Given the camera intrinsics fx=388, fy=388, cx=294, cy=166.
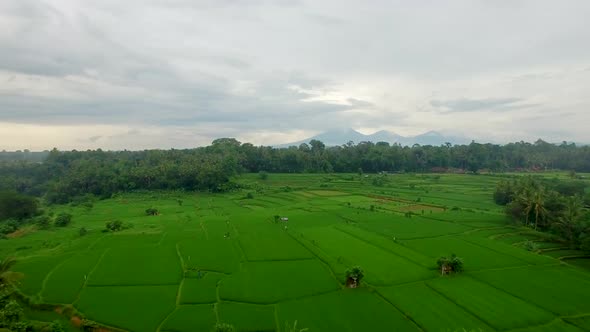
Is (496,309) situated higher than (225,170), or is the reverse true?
(225,170)

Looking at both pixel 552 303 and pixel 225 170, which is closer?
pixel 552 303

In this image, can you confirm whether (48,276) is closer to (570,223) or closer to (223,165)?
(570,223)

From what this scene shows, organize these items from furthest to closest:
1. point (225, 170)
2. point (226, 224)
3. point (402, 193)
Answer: point (225, 170)
point (402, 193)
point (226, 224)

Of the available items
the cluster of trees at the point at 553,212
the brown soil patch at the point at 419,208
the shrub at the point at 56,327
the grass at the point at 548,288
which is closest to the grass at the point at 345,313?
the grass at the point at 548,288

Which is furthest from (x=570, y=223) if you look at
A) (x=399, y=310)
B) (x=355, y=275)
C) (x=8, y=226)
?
(x=8, y=226)

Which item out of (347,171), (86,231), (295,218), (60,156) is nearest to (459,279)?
(295,218)

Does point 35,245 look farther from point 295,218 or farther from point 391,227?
point 391,227

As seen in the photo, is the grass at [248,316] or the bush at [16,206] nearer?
the grass at [248,316]

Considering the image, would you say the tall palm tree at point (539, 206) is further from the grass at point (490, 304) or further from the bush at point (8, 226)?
the bush at point (8, 226)

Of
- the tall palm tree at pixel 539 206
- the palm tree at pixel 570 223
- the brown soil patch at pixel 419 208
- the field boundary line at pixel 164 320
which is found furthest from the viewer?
the brown soil patch at pixel 419 208
